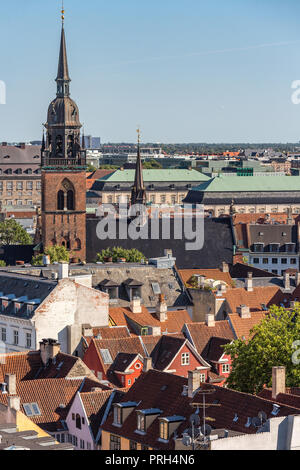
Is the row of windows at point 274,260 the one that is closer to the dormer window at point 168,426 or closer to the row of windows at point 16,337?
the row of windows at point 16,337

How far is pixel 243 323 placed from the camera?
85.2 m

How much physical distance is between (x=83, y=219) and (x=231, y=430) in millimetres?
81677

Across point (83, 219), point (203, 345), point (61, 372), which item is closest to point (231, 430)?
point (61, 372)

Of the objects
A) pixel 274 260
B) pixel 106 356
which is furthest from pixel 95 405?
pixel 274 260

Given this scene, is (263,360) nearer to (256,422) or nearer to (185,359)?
(185,359)

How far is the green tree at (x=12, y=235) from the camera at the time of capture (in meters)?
158

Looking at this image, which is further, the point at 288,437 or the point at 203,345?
the point at 203,345

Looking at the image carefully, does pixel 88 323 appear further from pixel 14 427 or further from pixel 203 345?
pixel 14 427

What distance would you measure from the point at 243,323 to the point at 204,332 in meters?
4.00

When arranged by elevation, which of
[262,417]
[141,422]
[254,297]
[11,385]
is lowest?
[141,422]

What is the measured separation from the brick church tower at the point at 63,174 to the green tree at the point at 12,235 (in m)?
27.3

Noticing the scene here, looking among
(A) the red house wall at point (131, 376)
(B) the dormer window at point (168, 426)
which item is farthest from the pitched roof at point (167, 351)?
(B) the dormer window at point (168, 426)

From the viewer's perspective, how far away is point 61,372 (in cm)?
6556

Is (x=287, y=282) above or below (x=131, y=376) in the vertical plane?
above
